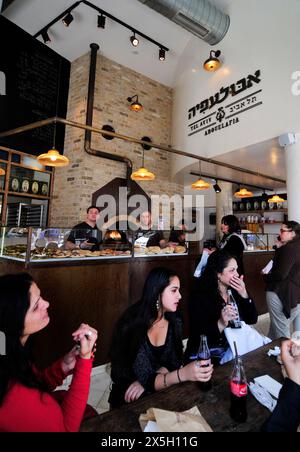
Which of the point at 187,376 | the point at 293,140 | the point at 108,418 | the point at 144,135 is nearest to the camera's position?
the point at 108,418

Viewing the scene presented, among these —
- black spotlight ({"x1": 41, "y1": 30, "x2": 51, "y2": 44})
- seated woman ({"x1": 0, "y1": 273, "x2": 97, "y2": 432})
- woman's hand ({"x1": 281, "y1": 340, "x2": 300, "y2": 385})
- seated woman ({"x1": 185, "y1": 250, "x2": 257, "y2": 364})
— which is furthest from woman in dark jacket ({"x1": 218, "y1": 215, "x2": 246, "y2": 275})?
black spotlight ({"x1": 41, "y1": 30, "x2": 51, "y2": 44})

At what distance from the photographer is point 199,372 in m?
1.12

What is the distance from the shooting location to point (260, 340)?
1715 mm

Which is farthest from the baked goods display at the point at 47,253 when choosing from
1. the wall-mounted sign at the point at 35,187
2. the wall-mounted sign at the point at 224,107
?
the wall-mounted sign at the point at 224,107

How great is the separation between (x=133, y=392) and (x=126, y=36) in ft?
21.5

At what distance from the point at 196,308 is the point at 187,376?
681 millimetres

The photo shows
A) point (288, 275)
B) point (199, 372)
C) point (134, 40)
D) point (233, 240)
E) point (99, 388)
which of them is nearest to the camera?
point (199, 372)

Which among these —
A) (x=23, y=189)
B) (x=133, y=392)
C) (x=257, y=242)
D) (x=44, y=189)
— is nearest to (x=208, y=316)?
(x=133, y=392)

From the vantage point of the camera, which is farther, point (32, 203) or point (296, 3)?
point (32, 203)

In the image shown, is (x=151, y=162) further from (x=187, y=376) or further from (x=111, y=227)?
(x=187, y=376)

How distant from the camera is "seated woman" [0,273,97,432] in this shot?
0.81 meters

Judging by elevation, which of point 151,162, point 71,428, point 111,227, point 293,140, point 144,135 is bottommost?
point 71,428

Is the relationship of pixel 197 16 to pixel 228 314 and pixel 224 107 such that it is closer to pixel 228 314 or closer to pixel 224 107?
pixel 224 107
